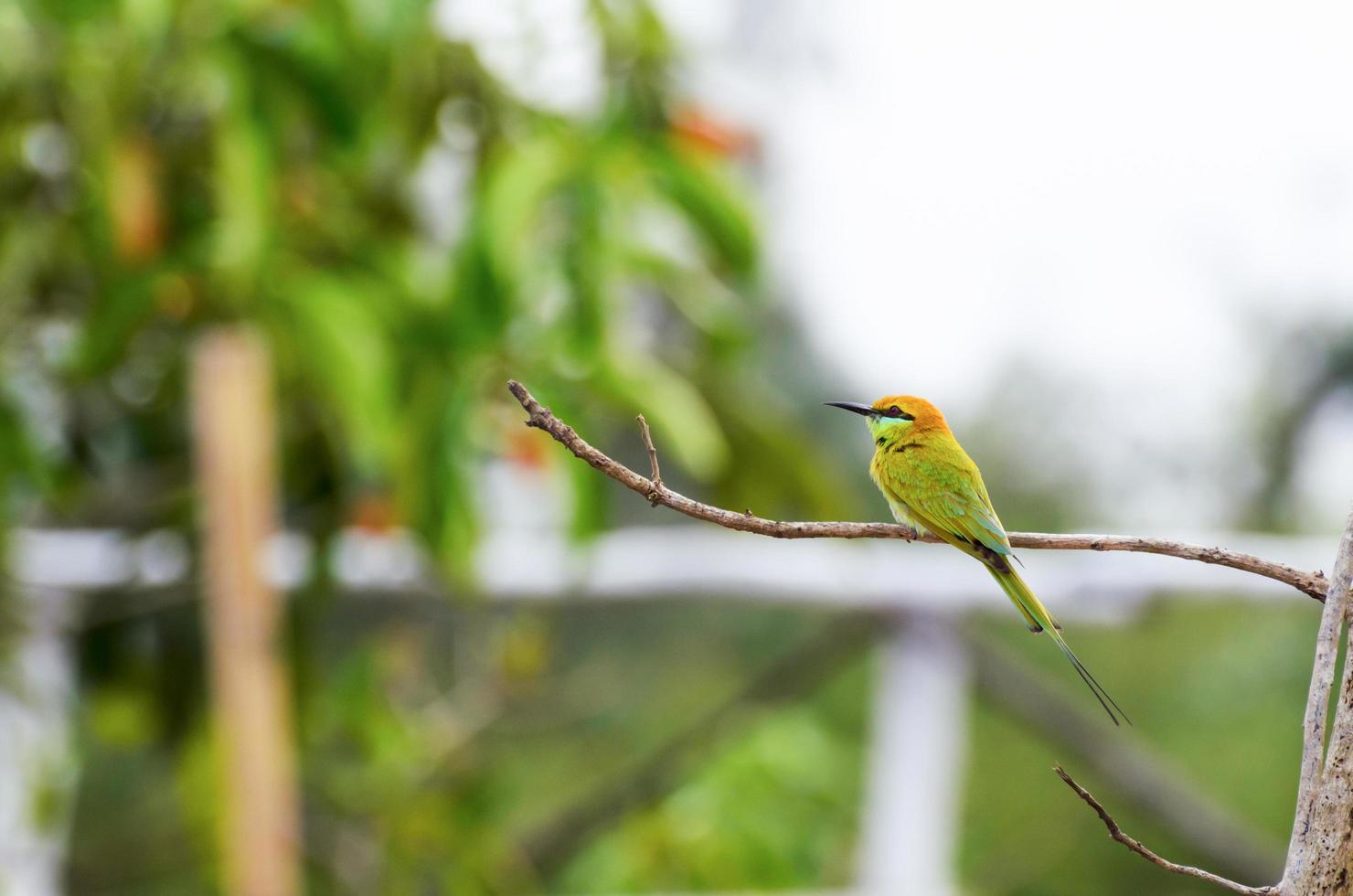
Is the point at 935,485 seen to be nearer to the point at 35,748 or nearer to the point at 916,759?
the point at 916,759

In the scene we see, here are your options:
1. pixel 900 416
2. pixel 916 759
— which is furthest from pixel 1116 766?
→ pixel 900 416

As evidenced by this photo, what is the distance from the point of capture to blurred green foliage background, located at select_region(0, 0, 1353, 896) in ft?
2.29

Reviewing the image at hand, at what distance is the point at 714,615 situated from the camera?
8.73 ft

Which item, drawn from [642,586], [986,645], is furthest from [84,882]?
[986,645]

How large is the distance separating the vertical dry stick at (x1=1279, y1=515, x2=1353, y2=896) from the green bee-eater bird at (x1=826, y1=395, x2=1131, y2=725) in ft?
0.09

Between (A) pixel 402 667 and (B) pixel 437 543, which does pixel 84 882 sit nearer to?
(A) pixel 402 667

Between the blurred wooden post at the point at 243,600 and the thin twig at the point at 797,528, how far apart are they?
25.8 inches

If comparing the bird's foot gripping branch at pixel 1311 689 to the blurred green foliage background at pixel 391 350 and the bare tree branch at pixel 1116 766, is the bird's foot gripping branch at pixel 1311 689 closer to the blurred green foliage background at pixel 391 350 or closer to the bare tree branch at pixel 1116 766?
the blurred green foliage background at pixel 391 350

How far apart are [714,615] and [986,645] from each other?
5.31 feet

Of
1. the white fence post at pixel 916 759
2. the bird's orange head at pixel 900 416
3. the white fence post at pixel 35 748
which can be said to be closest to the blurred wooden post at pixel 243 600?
the white fence post at pixel 35 748

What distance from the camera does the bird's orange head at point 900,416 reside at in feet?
0.58

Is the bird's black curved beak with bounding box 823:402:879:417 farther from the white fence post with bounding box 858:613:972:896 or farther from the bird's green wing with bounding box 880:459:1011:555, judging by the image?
the white fence post with bounding box 858:613:972:896

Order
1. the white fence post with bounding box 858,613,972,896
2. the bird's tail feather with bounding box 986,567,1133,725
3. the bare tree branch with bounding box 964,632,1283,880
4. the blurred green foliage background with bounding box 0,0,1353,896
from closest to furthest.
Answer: the bird's tail feather with bounding box 986,567,1133,725 < the blurred green foliage background with bounding box 0,0,1353,896 < the bare tree branch with bounding box 964,632,1283,880 < the white fence post with bounding box 858,613,972,896

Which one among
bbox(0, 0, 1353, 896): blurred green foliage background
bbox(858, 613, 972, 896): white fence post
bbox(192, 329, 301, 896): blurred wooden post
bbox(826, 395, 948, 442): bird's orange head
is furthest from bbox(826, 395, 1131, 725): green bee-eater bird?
bbox(858, 613, 972, 896): white fence post
